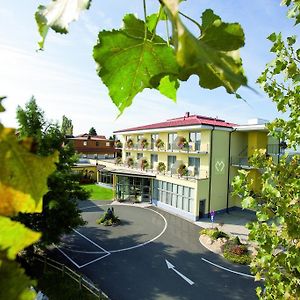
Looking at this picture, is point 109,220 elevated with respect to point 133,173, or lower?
lower

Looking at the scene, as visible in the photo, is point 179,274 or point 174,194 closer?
point 179,274

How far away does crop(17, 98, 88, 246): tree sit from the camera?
11.8 m

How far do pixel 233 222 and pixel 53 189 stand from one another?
480 inches

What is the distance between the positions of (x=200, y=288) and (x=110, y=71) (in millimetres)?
11883

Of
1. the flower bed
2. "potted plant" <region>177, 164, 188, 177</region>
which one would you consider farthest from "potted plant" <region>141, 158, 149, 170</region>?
the flower bed

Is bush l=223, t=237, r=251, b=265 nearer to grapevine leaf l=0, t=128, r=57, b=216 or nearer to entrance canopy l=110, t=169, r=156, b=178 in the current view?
entrance canopy l=110, t=169, r=156, b=178

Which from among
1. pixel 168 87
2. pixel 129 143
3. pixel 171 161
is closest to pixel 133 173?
pixel 171 161

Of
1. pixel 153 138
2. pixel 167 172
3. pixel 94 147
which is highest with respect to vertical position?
pixel 153 138

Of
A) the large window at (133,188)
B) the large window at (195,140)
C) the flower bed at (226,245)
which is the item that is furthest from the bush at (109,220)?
the large window at (195,140)

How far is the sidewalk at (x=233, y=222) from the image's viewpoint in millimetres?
16519

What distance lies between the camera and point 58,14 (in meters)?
0.38

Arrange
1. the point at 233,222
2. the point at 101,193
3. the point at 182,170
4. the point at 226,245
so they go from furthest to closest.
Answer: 1. the point at 101,193
2. the point at 182,170
3. the point at 233,222
4. the point at 226,245

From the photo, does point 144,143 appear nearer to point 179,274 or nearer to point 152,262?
point 152,262

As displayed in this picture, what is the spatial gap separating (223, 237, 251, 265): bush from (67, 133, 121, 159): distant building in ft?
94.1
